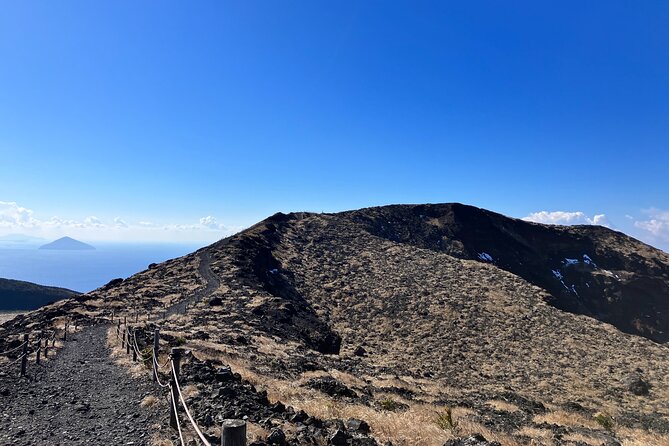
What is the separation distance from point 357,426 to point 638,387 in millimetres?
27526

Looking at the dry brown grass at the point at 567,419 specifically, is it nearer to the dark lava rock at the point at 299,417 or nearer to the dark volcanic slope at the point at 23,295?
the dark lava rock at the point at 299,417

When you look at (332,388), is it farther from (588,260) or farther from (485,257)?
(588,260)

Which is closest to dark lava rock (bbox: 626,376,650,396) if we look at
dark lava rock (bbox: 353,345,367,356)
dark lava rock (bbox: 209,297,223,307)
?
dark lava rock (bbox: 353,345,367,356)

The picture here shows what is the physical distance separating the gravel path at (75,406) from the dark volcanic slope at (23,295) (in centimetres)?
10058

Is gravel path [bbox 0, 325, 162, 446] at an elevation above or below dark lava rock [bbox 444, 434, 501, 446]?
above

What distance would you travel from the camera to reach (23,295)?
104m

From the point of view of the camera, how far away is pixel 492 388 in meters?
27.2


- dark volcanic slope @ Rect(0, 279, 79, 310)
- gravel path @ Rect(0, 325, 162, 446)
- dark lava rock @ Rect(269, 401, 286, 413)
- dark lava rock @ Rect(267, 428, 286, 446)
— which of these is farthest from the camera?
dark volcanic slope @ Rect(0, 279, 79, 310)

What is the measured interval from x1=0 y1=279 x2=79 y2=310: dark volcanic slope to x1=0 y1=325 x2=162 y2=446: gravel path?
101 m

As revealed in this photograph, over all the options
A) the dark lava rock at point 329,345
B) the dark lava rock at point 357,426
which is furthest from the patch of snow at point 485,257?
the dark lava rock at point 357,426

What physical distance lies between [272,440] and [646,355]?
4374 centimetres

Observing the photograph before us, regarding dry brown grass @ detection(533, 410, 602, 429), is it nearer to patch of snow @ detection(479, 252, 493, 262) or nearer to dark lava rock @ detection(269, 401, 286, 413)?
dark lava rock @ detection(269, 401, 286, 413)

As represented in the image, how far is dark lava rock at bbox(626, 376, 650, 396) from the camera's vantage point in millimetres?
27594

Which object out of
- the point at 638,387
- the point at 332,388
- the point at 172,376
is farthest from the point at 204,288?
the point at 638,387
